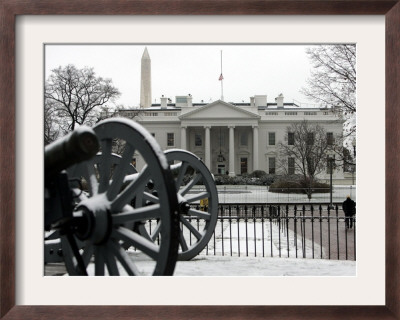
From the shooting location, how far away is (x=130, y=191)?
10.3ft

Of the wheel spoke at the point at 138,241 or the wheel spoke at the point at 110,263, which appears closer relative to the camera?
the wheel spoke at the point at 138,241

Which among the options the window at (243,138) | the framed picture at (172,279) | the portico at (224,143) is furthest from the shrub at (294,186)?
the portico at (224,143)

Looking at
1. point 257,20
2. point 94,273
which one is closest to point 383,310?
point 94,273

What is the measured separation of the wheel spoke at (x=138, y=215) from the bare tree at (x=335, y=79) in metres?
2.13

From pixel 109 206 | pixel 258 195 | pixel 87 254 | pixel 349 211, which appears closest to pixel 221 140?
pixel 258 195

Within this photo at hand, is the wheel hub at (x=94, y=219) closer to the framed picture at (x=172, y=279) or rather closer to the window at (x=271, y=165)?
the framed picture at (x=172, y=279)

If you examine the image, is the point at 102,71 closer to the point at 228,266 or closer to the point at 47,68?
the point at 47,68

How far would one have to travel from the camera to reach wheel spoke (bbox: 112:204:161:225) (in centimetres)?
297

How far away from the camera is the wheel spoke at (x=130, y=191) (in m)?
3.02

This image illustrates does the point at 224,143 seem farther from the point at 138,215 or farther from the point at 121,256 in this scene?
the point at 138,215

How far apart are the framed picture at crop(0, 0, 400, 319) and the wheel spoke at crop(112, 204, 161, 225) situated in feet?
1.98

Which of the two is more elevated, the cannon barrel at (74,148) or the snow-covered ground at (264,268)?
the cannon barrel at (74,148)

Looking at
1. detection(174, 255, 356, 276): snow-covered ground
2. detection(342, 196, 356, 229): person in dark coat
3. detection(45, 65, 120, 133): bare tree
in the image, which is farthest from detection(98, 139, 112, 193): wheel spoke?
detection(342, 196, 356, 229): person in dark coat

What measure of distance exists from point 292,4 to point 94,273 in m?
2.65
